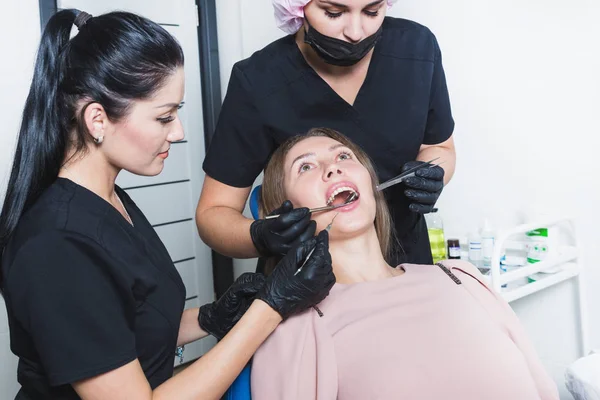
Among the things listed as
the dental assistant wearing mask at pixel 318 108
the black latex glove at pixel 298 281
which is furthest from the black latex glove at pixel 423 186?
the black latex glove at pixel 298 281

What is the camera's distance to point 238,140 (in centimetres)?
166

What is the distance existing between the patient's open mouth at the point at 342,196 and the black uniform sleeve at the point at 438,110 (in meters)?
0.40

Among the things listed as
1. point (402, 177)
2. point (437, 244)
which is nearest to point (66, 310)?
point (402, 177)

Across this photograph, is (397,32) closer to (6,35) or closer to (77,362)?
(77,362)

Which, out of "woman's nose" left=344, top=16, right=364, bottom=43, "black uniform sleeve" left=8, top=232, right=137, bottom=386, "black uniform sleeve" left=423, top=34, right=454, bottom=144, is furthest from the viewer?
"black uniform sleeve" left=423, top=34, right=454, bottom=144

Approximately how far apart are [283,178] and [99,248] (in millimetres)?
635

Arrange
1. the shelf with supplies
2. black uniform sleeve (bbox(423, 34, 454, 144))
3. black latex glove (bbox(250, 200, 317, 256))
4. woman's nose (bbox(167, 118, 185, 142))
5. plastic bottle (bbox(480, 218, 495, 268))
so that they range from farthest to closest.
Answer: plastic bottle (bbox(480, 218, 495, 268)), the shelf with supplies, black uniform sleeve (bbox(423, 34, 454, 144)), black latex glove (bbox(250, 200, 317, 256)), woman's nose (bbox(167, 118, 185, 142))

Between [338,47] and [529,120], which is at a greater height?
[338,47]

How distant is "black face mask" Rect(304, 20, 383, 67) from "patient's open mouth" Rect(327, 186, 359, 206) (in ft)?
1.03

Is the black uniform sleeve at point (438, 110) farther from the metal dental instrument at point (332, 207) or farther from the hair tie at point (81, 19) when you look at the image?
the hair tie at point (81, 19)

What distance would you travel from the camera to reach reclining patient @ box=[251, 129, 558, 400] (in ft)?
4.11

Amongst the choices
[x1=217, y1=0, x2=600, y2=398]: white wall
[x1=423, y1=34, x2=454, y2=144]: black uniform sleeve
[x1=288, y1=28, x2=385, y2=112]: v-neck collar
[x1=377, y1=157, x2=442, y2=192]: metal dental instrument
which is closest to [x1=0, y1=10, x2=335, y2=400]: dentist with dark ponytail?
[x1=377, y1=157, x2=442, y2=192]: metal dental instrument

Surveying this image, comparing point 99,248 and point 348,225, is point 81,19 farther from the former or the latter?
point 348,225

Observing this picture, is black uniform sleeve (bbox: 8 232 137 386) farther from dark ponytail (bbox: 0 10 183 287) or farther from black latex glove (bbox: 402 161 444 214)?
black latex glove (bbox: 402 161 444 214)
